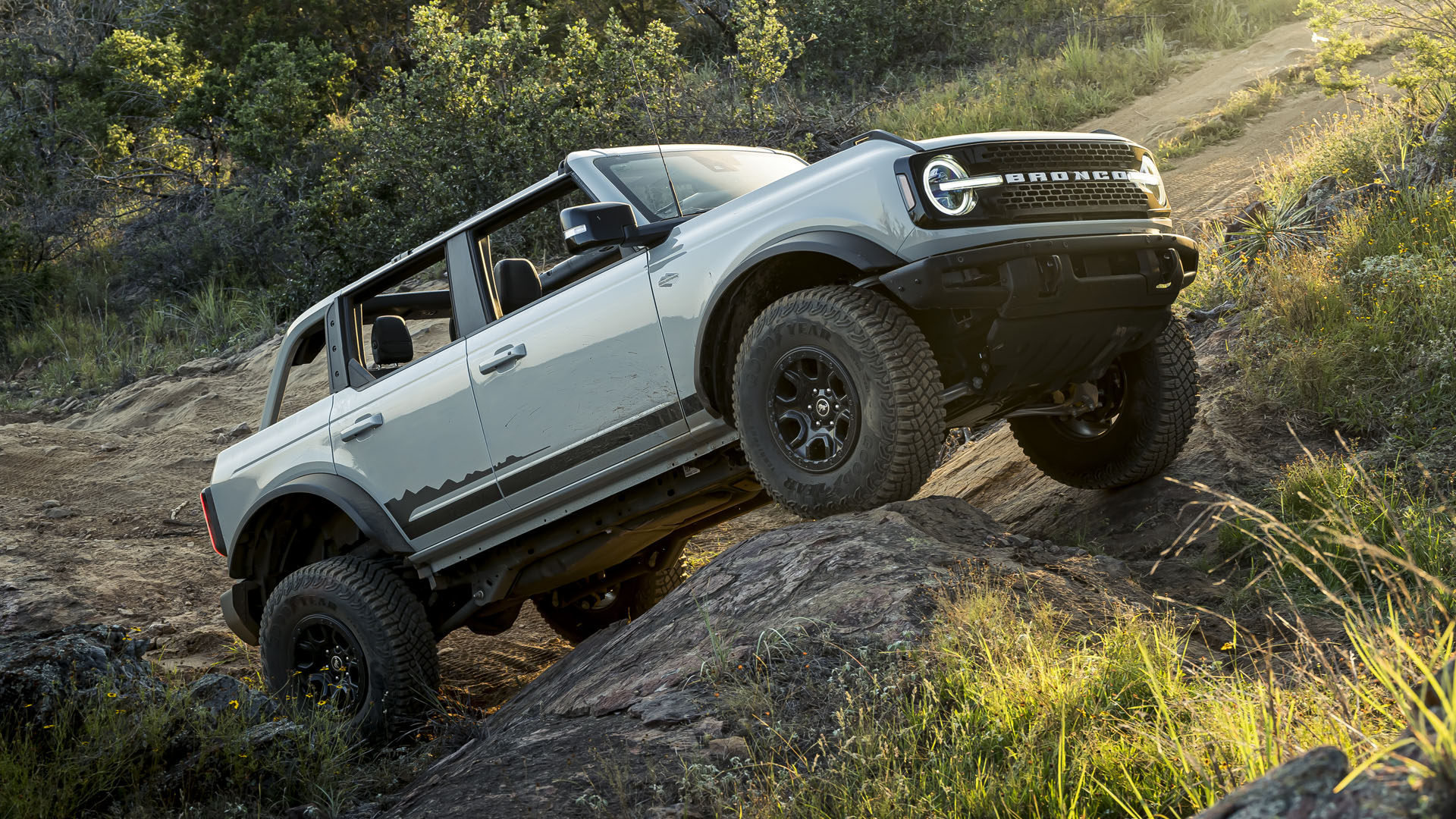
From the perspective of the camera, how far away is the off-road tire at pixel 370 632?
17.1ft

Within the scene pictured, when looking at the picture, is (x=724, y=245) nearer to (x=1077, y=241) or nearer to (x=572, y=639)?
(x=1077, y=241)

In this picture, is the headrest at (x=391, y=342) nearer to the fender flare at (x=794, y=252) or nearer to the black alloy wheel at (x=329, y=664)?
the black alloy wheel at (x=329, y=664)

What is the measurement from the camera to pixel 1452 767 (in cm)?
139

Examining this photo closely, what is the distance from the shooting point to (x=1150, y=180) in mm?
4512

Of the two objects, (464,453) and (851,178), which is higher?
(851,178)

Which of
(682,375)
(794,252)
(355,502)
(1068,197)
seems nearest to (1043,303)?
(1068,197)

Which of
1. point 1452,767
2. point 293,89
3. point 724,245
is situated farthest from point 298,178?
point 1452,767

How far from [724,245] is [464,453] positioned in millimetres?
1594

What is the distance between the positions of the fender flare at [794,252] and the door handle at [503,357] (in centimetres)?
86

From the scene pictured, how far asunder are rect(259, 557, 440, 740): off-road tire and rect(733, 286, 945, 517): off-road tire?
A: 210 centimetres

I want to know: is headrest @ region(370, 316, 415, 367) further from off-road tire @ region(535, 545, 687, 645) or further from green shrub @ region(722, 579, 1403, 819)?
green shrub @ region(722, 579, 1403, 819)

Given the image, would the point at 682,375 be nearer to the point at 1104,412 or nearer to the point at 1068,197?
the point at 1068,197

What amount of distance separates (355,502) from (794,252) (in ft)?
8.32

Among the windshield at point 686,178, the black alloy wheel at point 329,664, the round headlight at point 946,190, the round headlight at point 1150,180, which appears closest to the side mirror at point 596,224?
the windshield at point 686,178
